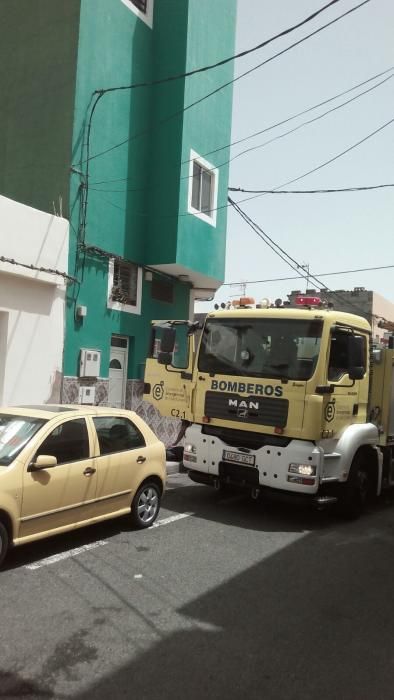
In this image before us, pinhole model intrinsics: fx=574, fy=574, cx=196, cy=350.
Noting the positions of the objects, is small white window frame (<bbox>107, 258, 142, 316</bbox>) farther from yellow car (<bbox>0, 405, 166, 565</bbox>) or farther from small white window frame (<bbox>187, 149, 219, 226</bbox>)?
yellow car (<bbox>0, 405, 166, 565</bbox>)

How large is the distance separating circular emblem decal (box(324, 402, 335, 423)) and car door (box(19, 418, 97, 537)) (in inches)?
122

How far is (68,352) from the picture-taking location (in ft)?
38.4

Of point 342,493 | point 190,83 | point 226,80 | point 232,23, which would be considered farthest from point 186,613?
point 232,23

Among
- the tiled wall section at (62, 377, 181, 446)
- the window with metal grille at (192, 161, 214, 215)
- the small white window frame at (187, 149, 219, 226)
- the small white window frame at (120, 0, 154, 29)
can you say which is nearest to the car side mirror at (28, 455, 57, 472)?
the tiled wall section at (62, 377, 181, 446)

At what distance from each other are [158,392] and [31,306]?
11.3ft

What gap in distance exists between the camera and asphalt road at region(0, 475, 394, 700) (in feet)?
11.6

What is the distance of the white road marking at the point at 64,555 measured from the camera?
5.39 metres

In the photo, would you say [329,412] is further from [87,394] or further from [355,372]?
[87,394]

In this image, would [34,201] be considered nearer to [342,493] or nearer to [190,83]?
[190,83]

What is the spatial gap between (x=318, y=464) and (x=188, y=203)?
8572 mm

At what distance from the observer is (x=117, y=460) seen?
20.8 feet

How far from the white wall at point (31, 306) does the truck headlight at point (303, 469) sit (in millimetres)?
5736

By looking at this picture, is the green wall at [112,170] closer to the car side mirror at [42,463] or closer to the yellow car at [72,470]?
the yellow car at [72,470]

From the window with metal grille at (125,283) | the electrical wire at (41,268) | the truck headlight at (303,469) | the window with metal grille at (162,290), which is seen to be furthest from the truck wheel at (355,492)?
the window with metal grille at (162,290)
